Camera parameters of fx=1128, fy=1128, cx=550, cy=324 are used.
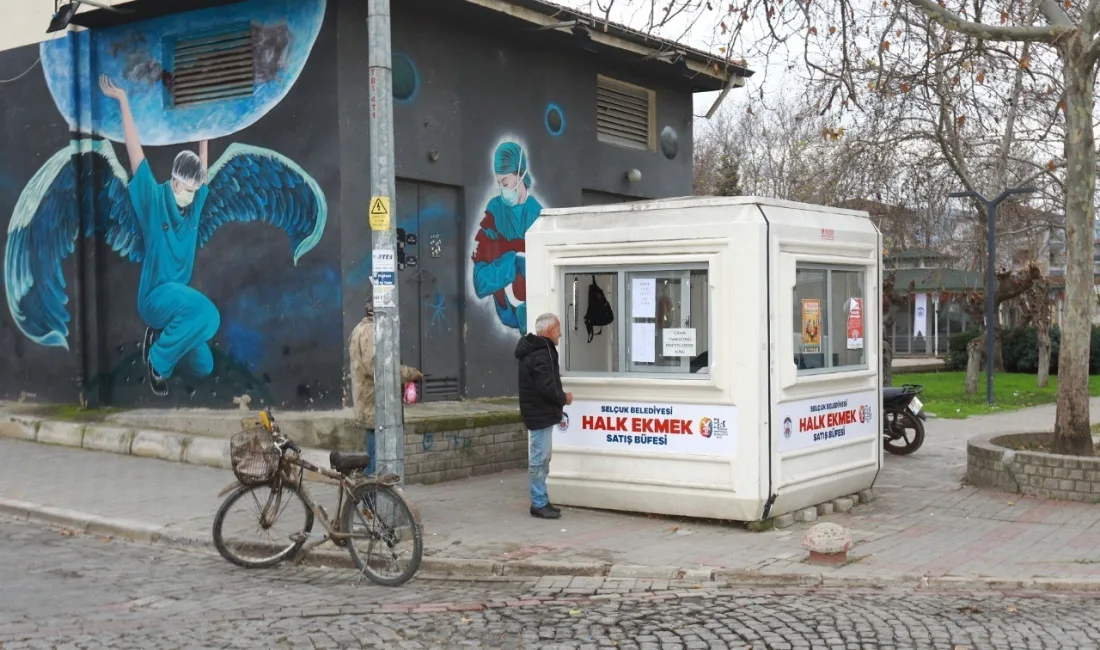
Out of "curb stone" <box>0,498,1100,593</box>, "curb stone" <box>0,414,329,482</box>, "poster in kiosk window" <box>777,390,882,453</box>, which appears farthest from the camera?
"curb stone" <box>0,414,329,482</box>

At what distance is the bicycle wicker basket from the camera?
8195 mm

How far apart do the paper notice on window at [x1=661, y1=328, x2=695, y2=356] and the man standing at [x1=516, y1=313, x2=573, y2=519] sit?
0.92 meters

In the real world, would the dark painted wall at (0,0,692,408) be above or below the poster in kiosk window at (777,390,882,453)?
above

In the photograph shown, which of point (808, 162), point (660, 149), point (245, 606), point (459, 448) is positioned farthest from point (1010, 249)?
point (245, 606)

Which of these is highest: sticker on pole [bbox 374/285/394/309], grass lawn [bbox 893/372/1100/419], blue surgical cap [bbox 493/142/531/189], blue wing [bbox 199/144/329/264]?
blue surgical cap [bbox 493/142/531/189]

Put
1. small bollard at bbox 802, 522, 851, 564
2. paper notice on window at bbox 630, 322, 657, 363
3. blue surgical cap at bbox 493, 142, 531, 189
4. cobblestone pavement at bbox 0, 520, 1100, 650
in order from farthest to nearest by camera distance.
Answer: blue surgical cap at bbox 493, 142, 531, 189 < paper notice on window at bbox 630, 322, 657, 363 < small bollard at bbox 802, 522, 851, 564 < cobblestone pavement at bbox 0, 520, 1100, 650

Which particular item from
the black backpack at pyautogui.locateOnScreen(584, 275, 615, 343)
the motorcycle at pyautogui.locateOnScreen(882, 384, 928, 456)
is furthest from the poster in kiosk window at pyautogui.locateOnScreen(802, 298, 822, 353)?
the motorcycle at pyautogui.locateOnScreen(882, 384, 928, 456)

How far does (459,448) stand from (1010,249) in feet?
97.7

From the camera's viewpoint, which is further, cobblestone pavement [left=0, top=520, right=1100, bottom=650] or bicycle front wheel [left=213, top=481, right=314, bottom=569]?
bicycle front wheel [left=213, top=481, right=314, bottom=569]

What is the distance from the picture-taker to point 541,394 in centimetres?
963

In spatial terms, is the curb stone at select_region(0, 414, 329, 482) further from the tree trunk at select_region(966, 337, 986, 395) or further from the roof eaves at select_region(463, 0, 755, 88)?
the tree trunk at select_region(966, 337, 986, 395)

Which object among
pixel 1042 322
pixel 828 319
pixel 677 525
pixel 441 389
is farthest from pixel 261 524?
pixel 1042 322

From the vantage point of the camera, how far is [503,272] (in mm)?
14469

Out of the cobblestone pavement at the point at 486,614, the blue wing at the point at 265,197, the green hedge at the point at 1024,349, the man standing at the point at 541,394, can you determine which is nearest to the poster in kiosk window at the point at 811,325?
the man standing at the point at 541,394
